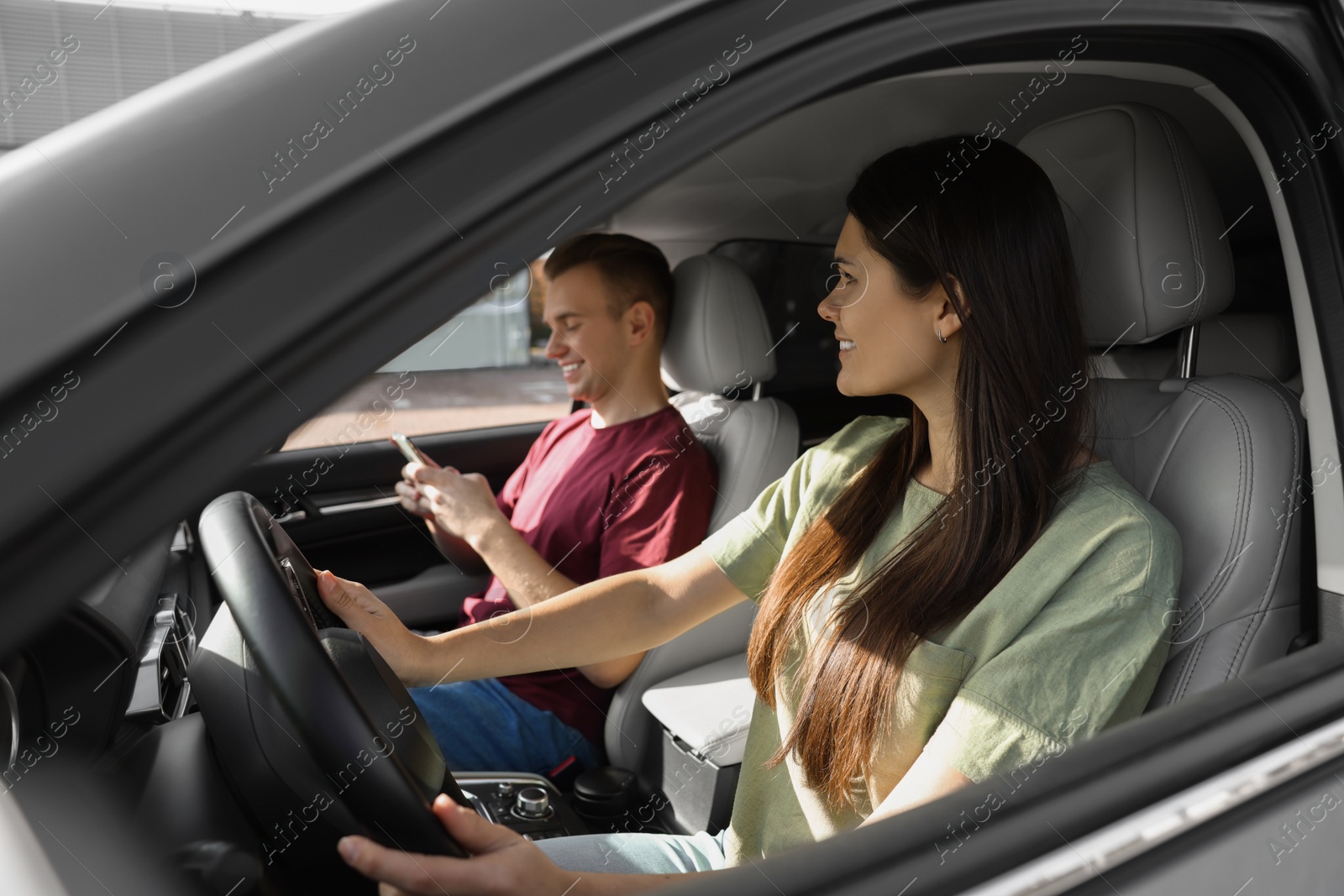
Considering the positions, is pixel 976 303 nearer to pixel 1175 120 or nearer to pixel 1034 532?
pixel 1034 532

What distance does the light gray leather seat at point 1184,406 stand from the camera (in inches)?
38.2

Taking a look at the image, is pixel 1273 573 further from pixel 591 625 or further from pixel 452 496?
pixel 452 496

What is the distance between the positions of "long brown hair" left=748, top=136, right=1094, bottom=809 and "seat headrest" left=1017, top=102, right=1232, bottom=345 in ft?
0.38

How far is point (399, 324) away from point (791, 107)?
11.1 inches

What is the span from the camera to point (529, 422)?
2.94m

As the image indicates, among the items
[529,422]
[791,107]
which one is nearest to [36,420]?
[791,107]

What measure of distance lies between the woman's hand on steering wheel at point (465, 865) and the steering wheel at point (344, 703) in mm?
16

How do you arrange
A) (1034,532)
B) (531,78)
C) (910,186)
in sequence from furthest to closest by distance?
(910,186)
(1034,532)
(531,78)

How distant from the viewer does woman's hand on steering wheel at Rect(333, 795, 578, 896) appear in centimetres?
65

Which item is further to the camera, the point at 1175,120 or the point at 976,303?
the point at 1175,120

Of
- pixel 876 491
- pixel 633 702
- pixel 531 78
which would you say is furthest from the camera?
pixel 633 702

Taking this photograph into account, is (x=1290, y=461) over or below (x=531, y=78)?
below

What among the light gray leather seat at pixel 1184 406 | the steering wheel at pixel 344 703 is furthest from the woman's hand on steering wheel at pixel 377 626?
the light gray leather seat at pixel 1184 406

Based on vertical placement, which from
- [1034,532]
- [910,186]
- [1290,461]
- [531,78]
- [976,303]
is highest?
[531,78]
